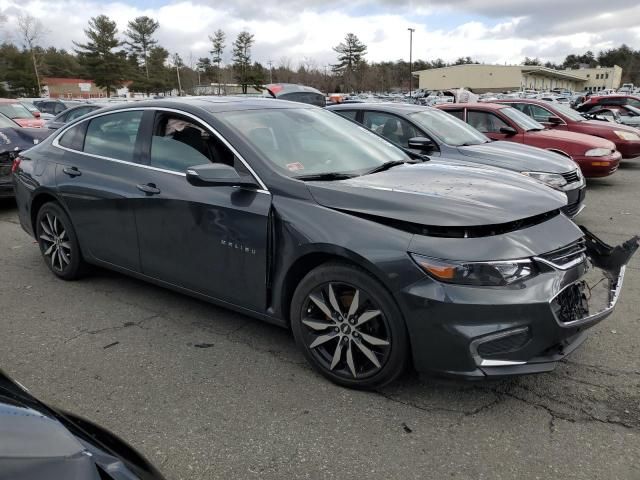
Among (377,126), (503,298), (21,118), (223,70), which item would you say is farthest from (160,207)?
(223,70)

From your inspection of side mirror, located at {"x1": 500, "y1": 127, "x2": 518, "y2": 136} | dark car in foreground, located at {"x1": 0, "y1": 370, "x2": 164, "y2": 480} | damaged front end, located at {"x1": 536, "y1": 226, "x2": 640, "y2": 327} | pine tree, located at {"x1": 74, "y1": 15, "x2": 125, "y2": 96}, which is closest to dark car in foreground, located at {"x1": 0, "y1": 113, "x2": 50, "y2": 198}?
dark car in foreground, located at {"x1": 0, "y1": 370, "x2": 164, "y2": 480}

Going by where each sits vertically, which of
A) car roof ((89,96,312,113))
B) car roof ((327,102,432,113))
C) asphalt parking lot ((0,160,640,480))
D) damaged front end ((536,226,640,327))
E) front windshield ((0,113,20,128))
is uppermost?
car roof ((89,96,312,113))

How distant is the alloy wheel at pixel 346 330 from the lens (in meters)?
2.93

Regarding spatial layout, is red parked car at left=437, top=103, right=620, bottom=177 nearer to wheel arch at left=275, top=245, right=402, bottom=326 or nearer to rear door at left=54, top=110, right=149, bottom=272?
rear door at left=54, top=110, right=149, bottom=272

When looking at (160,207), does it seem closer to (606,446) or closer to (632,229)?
(606,446)

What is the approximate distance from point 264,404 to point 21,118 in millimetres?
14728

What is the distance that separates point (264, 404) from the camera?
3.00m

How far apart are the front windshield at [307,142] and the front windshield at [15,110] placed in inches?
542

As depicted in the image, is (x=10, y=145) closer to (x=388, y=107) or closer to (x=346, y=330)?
(x=388, y=107)

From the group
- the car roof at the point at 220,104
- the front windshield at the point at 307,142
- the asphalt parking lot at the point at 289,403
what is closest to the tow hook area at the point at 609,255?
the asphalt parking lot at the point at 289,403

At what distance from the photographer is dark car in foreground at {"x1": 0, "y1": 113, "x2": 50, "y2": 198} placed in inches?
301

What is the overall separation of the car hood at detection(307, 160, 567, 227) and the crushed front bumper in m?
0.33

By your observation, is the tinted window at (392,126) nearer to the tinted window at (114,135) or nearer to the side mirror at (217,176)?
the tinted window at (114,135)

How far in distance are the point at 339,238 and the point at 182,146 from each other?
1560 mm
